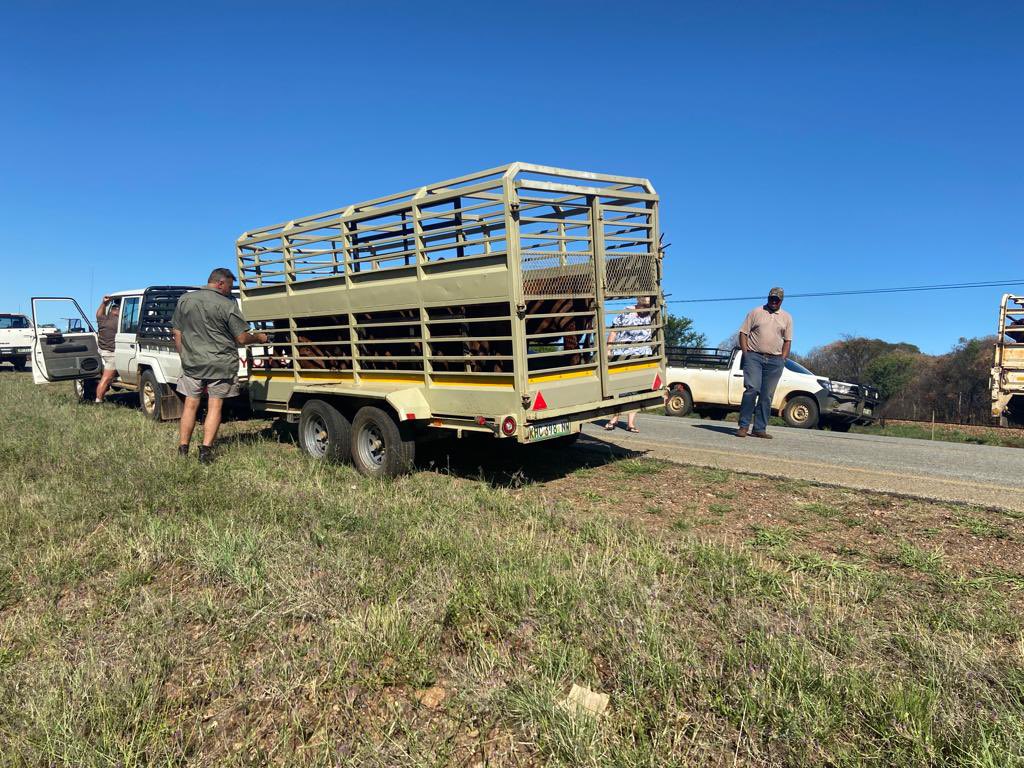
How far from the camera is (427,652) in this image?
2939mm

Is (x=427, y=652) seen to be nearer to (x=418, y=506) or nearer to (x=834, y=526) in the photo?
(x=418, y=506)

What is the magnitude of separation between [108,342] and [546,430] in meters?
10.1

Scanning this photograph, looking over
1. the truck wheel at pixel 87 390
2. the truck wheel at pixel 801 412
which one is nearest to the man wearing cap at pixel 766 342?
the truck wheel at pixel 801 412

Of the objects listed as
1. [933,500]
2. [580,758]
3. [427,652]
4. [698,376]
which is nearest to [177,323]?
[427,652]

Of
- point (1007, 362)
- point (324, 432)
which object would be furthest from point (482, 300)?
point (1007, 362)

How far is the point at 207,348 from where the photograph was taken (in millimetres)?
7270

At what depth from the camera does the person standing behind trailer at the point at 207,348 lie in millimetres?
7223

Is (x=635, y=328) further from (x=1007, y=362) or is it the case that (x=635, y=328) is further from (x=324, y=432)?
(x=1007, y=362)

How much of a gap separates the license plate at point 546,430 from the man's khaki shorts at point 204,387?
3837 millimetres

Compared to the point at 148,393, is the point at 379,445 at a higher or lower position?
lower

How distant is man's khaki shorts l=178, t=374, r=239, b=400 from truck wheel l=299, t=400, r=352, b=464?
0.88 metres

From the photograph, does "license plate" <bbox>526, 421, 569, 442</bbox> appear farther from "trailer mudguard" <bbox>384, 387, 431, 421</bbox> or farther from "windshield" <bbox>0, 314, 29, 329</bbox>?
"windshield" <bbox>0, 314, 29, 329</bbox>

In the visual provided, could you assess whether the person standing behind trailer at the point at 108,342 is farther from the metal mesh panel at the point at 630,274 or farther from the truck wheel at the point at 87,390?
the metal mesh panel at the point at 630,274

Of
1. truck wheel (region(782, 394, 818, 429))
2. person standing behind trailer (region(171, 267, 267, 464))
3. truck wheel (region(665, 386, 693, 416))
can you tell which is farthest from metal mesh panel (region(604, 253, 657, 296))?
truck wheel (region(665, 386, 693, 416))
